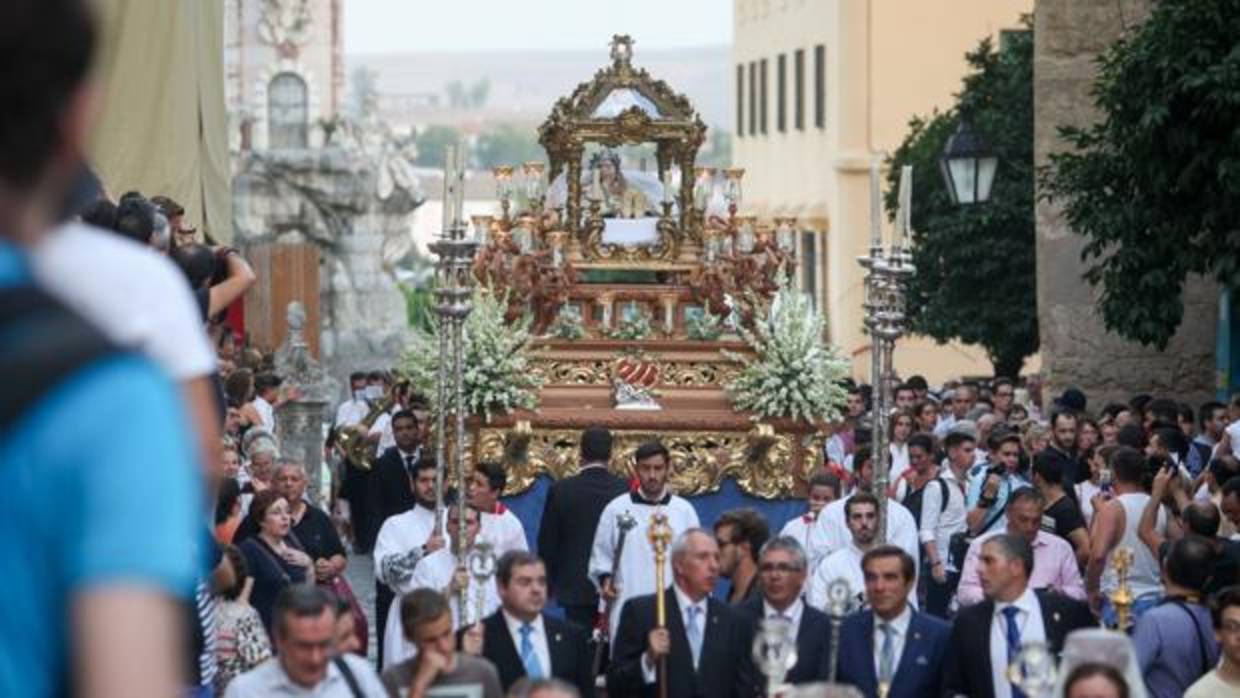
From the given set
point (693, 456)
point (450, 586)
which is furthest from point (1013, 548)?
point (693, 456)

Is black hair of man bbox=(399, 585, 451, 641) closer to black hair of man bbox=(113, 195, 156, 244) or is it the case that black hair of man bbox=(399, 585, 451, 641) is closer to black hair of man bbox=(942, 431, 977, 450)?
black hair of man bbox=(113, 195, 156, 244)

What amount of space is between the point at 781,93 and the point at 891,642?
49.7 m

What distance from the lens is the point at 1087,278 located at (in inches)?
894

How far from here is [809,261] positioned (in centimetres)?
5819

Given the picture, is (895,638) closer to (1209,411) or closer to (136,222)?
(136,222)

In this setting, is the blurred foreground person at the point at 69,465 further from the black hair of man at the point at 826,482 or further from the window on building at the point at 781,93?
the window on building at the point at 781,93

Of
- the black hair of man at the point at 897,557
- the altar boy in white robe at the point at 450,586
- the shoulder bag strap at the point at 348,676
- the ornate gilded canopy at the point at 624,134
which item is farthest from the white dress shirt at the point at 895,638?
the ornate gilded canopy at the point at 624,134

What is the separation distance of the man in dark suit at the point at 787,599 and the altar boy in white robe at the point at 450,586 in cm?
94

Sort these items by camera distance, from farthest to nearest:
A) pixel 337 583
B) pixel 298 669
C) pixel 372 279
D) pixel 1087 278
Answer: pixel 372 279
pixel 1087 278
pixel 337 583
pixel 298 669

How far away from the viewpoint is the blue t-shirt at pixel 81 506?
8.82 feet

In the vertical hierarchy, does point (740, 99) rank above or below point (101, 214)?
above

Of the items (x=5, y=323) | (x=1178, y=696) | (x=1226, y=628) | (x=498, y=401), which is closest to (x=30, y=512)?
(x=5, y=323)

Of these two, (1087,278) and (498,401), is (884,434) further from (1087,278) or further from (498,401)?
(1087,278)

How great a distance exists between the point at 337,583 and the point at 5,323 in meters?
10.3
